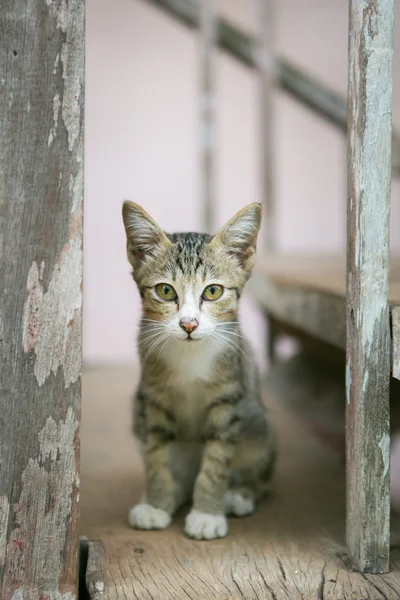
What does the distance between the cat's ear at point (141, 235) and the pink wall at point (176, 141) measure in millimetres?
3706

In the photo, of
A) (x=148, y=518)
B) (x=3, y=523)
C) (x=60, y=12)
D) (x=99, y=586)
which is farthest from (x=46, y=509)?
(x=60, y=12)

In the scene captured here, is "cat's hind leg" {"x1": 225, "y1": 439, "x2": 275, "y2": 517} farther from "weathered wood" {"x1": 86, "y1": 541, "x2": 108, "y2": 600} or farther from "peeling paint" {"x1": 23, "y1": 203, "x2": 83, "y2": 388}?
"peeling paint" {"x1": 23, "y1": 203, "x2": 83, "y2": 388}

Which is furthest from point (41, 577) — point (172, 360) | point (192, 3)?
point (192, 3)

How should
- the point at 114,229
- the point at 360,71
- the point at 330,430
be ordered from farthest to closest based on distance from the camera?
the point at 114,229
the point at 330,430
the point at 360,71

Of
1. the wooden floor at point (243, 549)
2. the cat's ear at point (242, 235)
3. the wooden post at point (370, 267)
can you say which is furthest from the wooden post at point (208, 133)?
the wooden post at point (370, 267)

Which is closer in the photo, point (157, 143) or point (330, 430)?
point (330, 430)

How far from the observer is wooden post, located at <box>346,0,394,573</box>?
1798mm

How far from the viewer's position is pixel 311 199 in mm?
6246

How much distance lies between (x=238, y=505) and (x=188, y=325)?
651 millimetres

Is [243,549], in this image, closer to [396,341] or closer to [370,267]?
[396,341]

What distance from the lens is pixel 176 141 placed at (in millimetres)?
6117

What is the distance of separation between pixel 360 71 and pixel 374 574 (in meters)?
1.19

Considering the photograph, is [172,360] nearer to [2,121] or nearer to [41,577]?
[41,577]

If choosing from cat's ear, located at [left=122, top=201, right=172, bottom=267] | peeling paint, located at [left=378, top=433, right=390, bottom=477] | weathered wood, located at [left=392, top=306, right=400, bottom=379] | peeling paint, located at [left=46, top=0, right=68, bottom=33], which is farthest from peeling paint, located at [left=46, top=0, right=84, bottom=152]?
peeling paint, located at [left=378, top=433, right=390, bottom=477]
